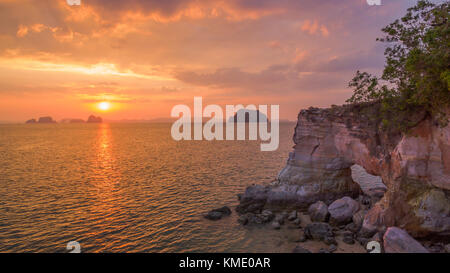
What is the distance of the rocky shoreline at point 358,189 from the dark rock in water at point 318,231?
8 cm

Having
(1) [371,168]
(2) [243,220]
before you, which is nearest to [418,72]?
(1) [371,168]

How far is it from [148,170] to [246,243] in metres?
30.3

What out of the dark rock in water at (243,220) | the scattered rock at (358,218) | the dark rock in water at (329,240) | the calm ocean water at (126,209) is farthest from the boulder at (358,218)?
the dark rock in water at (243,220)

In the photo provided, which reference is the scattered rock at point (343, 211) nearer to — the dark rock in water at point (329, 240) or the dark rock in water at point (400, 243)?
the dark rock in water at point (329, 240)

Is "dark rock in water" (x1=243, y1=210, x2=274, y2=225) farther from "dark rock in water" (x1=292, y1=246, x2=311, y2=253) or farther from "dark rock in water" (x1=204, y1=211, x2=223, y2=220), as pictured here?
"dark rock in water" (x1=292, y1=246, x2=311, y2=253)

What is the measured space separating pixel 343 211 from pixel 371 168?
5.04 metres

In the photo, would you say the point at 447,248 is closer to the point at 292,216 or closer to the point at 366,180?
the point at 292,216

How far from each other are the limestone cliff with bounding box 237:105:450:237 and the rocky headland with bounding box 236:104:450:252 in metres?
0.05

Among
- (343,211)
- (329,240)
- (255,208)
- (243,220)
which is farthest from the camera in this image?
(255,208)

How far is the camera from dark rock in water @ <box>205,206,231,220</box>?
22.4 m

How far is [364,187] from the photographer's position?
3038cm

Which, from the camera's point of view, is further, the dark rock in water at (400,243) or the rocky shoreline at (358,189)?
the rocky shoreline at (358,189)

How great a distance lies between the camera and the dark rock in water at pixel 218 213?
22422mm
